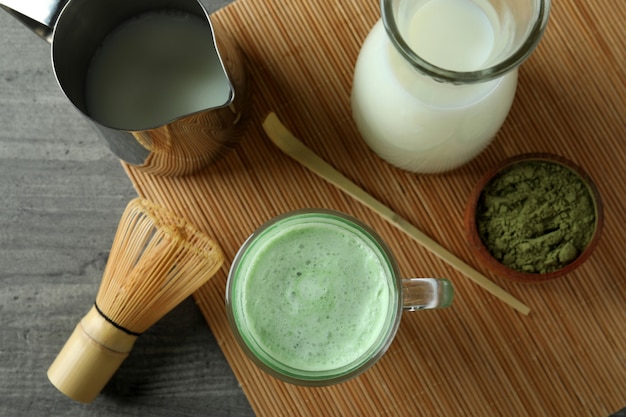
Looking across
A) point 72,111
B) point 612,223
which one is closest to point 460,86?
point 612,223

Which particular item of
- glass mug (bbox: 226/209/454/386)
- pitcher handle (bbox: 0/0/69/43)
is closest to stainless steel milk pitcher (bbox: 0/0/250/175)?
pitcher handle (bbox: 0/0/69/43)

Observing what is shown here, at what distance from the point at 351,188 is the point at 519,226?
21 cm

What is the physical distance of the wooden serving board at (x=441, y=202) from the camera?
828 millimetres

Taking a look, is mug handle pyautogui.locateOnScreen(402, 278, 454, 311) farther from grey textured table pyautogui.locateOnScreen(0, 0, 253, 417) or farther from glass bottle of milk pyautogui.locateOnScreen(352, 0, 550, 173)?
grey textured table pyautogui.locateOnScreen(0, 0, 253, 417)

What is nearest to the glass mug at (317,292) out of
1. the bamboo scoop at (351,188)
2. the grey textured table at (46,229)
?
the bamboo scoop at (351,188)

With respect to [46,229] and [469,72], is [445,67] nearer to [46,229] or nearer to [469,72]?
[469,72]

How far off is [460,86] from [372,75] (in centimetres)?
13

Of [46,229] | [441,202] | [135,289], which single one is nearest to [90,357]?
[135,289]

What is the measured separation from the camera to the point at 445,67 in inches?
24.2

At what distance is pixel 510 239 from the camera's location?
0.79 metres

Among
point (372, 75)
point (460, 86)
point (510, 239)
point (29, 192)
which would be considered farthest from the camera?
point (29, 192)

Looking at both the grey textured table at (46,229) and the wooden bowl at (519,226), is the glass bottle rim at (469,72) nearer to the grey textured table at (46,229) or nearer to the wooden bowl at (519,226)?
the wooden bowl at (519,226)

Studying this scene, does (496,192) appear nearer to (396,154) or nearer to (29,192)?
(396,154)

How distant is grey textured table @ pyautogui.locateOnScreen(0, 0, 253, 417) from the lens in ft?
3.02
